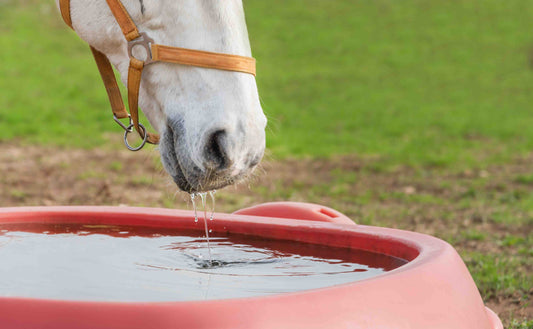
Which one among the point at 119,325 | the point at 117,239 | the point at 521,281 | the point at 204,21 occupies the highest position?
the point at 204,21

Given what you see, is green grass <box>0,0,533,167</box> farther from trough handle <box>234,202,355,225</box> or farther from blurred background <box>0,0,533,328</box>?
trough handle <box>234,202,355,225</box>

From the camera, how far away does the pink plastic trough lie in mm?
1570

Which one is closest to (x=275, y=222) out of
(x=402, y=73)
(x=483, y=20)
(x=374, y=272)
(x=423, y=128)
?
(x=374, y=272)

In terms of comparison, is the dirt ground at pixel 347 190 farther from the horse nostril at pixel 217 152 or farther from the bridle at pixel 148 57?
the horse nostril at pixel 217 152

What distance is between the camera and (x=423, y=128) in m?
10.5

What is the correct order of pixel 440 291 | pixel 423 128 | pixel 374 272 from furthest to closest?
pixel 423 128, pixel 374 272, pixel 440 291

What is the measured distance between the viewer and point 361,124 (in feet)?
34.7

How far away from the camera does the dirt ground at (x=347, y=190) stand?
16.2 feet

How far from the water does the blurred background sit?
1.02ft

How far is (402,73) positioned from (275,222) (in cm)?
1161

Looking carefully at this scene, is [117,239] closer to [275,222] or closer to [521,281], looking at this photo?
[275,222]

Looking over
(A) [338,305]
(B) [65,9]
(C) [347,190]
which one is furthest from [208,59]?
(C) [347,190]

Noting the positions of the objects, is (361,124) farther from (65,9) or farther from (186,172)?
(186,172)

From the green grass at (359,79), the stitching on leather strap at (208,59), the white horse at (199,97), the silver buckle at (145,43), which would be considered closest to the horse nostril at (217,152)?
the white horse at (199,97)
